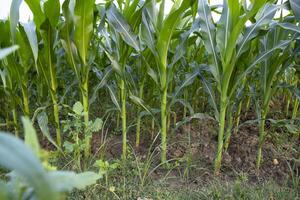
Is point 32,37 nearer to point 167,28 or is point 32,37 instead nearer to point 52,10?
point 52,10

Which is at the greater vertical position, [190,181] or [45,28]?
[45,28]

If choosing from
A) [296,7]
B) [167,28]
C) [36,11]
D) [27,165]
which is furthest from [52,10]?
[27,165]

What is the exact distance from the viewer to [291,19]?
6.95 ft

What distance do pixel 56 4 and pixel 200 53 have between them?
135 centimetres

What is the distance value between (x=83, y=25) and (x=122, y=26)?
0.23m

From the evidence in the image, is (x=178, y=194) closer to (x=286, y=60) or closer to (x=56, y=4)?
(x=286, y=60)

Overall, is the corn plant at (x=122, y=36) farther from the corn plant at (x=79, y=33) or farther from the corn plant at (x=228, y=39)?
the corn plant at (x=228, y=39)

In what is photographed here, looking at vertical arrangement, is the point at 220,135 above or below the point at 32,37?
below

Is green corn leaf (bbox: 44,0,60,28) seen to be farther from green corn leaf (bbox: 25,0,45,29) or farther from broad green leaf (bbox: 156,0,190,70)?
broad green leaf (bbox: 156,0,190,70)

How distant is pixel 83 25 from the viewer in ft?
6.42

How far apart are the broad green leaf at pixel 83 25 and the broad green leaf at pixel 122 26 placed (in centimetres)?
13

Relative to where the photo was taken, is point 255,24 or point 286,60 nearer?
point 255,24

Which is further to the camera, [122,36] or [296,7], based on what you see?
[122,36]

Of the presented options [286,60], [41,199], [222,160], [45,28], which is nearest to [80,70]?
[45,28]
